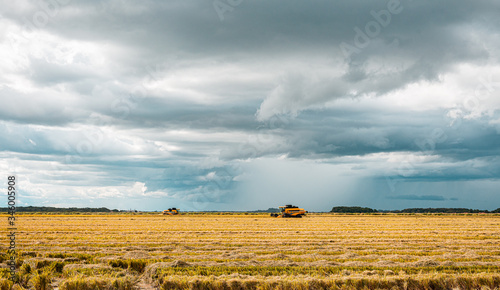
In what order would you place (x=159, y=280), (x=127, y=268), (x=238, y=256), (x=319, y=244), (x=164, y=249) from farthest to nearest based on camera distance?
(x=319, y=244) < (x=164, y=249) < (x=238, y=256) < (x=127, y=268) < (x=159, y=280)

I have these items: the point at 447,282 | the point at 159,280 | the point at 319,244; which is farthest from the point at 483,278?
the point at 319,244

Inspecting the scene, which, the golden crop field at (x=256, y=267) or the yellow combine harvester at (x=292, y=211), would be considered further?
the yellow combine harvester at (x=292, y=211)

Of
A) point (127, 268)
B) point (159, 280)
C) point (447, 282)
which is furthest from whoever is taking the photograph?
point (127, 268)

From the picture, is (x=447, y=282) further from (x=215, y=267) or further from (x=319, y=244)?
(x=319, y=244)

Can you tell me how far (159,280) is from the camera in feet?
51.6

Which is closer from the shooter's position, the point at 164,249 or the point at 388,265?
the point at 388,265

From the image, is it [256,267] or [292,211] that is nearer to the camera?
[256,267]

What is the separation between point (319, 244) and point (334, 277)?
13.5 metres

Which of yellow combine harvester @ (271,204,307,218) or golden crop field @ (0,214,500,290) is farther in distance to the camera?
yellow combine harvester @ (271,204,307,218)

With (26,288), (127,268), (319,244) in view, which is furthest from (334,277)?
(319,244)

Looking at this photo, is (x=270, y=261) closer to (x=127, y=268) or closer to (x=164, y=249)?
(x=127, y=268)

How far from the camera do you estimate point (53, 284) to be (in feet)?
51.3

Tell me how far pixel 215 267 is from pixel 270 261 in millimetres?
3094

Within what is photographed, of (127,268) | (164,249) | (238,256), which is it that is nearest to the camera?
(127,268)
